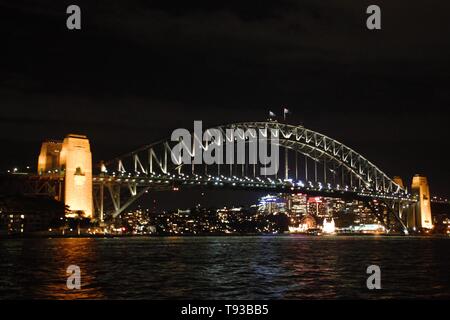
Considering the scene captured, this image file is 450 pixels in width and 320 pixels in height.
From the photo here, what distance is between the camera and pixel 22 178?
3189 inches

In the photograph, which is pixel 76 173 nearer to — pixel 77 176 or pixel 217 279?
pixel 77 176

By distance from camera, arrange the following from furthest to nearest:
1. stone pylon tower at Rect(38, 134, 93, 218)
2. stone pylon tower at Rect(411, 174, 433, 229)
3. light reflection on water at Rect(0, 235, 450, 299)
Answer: stone pylon tower at Rect(411, 174, 433, 229)
stone pylon tower at Rect(38, 134, 93, 218)
light reflection on water at Rect(0, 235, 450, 299)

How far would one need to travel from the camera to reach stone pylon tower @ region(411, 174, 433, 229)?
114181 millimetres

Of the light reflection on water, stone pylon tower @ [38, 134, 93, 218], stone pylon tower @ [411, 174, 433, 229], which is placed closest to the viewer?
the light reflection on water

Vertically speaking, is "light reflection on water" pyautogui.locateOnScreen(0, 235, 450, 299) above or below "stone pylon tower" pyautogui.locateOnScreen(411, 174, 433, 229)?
below

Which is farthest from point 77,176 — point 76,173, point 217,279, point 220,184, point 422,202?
point 422,202

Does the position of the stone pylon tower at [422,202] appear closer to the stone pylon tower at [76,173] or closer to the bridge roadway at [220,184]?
the bridge roadway at [220,184]

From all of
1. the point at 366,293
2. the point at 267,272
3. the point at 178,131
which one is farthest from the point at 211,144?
the point at 366,293

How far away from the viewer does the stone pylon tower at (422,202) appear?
375 feet

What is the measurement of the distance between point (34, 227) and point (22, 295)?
5915 centimetres

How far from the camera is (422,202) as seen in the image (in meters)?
115

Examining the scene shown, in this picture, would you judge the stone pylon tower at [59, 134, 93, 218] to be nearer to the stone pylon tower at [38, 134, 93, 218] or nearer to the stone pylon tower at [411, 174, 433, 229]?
the stone pylon tower at [38, 134, 93, 218]

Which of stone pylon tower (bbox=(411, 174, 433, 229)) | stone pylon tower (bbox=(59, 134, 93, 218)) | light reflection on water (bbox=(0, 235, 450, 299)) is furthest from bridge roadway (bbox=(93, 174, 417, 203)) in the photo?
light reflection on water (bbox=(0, 235, 450, 299))
